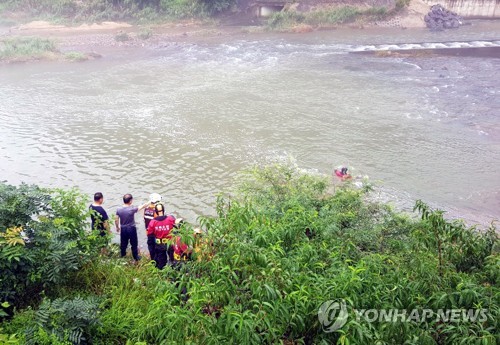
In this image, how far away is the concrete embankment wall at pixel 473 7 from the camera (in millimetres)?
38978

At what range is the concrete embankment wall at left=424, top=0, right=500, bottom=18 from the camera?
38978 millimetres

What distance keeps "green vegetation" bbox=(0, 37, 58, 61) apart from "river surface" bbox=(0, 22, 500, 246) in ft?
4.12

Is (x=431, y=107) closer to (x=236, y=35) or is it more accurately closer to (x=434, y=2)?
(x=236, y=35)

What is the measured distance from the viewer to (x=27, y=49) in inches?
1190

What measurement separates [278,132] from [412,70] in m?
12.5

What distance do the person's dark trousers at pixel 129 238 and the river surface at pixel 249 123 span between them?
11.4 feet

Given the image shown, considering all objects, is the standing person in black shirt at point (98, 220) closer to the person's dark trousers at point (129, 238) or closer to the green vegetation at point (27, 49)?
the person's dark trousers at point (129, 238)

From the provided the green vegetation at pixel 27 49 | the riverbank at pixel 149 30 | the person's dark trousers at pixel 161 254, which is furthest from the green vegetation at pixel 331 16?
the person's dark trousers at pixel 161 254

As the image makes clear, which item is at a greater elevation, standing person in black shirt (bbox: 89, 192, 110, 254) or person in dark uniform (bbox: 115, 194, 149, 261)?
standing person in black shirt (bbox: 89, 192, 110, 254)

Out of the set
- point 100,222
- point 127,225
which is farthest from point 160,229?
point 127,225

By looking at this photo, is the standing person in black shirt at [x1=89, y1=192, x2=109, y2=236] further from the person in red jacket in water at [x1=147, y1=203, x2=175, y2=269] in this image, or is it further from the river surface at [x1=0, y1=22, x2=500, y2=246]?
the river surface at [x1=0, y1=22, x2=500, y2=246]

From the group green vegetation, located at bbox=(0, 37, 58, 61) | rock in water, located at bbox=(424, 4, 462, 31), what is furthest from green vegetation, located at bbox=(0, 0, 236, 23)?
rock in water, located at bbox=(424, 4, 462, 31)

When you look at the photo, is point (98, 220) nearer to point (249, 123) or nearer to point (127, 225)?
point (127, 225)

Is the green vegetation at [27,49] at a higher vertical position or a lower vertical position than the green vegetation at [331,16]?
lower
